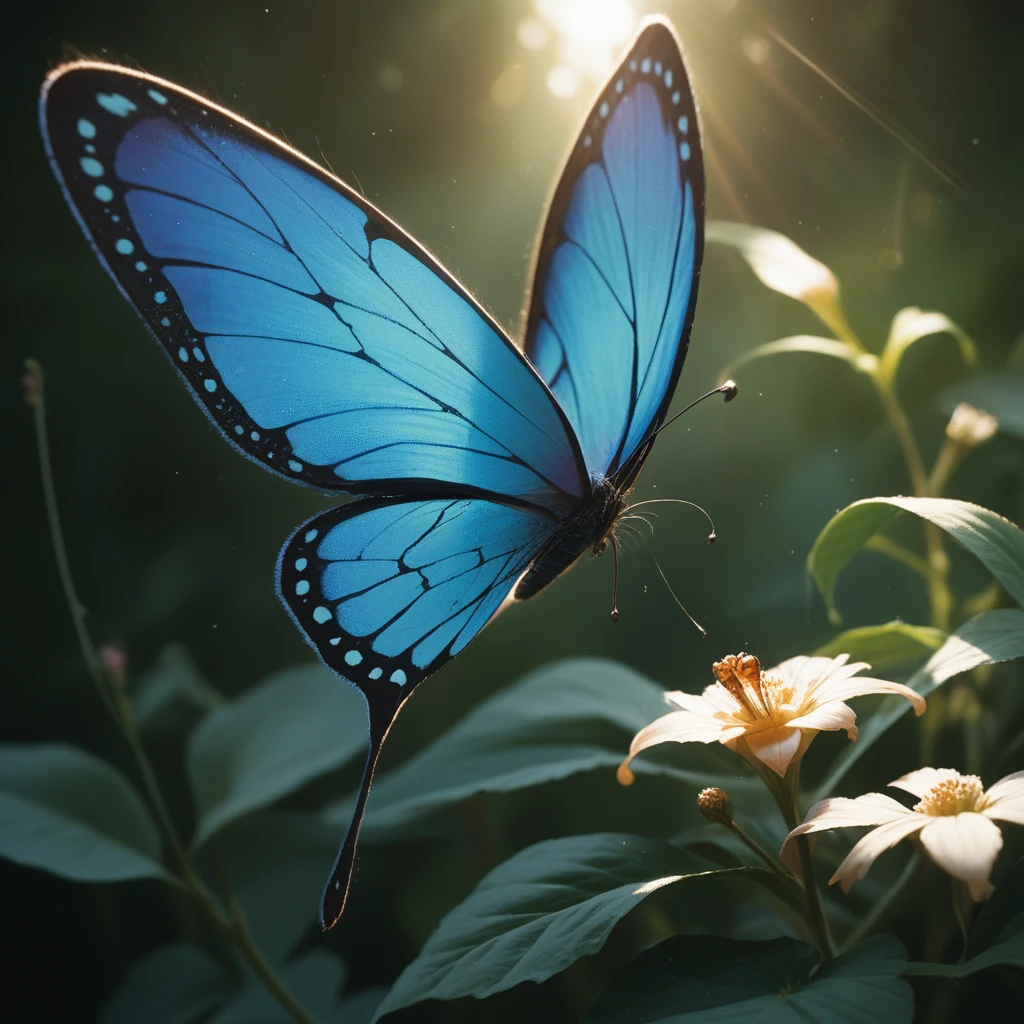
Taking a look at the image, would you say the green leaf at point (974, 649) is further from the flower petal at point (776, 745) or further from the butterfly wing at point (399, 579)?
the butterfly wing at point (399, 579)

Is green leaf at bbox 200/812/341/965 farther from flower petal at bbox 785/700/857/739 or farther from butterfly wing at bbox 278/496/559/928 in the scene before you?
flower petal at bbox 785/700/857/739

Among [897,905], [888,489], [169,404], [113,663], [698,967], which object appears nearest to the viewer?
[698,967]

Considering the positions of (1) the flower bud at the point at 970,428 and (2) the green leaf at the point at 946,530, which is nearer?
(2) the green leaf at the point at 946,530

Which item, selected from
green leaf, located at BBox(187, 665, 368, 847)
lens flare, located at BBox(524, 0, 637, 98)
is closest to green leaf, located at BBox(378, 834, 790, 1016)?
green leaf, located at BBox(187, 665, 368, 847)

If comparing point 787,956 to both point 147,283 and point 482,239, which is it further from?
point 482,239

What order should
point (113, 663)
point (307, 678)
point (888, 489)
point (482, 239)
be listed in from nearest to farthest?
1. point (113, 663)
2. point (888, 489)
3. point (307, 678)
4. point (482, 239)

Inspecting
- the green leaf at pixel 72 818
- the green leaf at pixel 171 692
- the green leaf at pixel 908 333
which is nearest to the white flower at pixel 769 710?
the green leaf at pixel 908 333

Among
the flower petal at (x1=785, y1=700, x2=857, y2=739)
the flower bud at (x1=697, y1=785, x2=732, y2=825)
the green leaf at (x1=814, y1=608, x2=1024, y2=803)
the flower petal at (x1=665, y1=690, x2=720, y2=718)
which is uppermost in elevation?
the flower petal at (x1=665, y1=690, x2=720, y2=718)

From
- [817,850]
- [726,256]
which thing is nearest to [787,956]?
[817,850]
